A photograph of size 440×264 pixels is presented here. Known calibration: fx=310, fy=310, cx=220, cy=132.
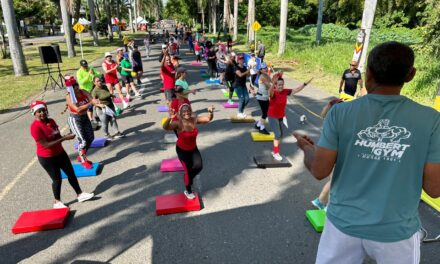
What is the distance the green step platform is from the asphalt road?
10cm

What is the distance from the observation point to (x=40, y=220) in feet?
15.5

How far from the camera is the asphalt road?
162 inches

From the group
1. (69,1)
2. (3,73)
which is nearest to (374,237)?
(3,73)

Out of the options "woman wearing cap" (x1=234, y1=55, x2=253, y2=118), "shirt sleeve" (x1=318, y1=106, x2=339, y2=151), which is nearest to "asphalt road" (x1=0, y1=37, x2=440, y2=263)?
"woman wearing cap" (x1=234, y1=55, x2=253, y2=118)

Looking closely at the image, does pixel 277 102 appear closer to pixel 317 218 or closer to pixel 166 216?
pixel 317 218

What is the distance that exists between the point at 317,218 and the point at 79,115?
4937 millimetres

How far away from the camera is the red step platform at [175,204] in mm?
4961

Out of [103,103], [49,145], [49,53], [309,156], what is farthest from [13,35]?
[309,156]

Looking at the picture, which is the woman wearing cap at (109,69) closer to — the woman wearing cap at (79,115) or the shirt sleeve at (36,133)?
the woman wearing cap at (79,115)

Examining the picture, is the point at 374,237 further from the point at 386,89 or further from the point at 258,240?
the point at 258,240

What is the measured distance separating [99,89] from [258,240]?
19.4ft

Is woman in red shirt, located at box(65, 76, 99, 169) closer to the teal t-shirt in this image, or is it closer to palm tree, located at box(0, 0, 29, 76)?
the teal t-shirt

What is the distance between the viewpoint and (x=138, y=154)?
24.2 feet

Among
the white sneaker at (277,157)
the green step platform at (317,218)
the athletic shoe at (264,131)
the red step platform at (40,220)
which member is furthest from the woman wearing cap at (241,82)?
the red step platform at (40,220)
